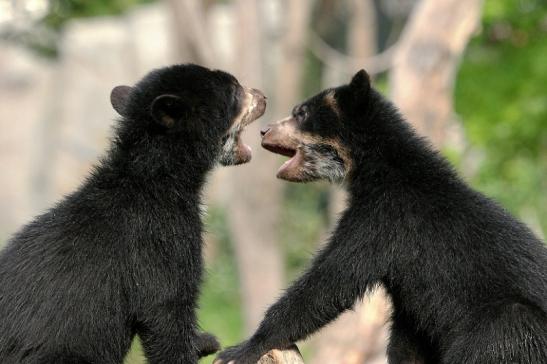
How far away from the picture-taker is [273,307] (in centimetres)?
591

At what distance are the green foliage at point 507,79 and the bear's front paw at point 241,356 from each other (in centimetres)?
868

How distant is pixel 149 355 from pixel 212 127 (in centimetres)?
141

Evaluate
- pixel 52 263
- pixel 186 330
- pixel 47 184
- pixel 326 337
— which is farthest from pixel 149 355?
pixel 47 184

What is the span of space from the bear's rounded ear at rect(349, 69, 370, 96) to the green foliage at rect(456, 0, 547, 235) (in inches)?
306

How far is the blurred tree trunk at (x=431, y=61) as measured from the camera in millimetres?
10062

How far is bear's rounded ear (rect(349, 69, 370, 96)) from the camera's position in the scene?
20.7 feet

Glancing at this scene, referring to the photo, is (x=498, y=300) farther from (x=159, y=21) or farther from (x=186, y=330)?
(x=159, y=21)

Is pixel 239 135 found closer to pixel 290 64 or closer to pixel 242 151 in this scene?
pixel 242 151

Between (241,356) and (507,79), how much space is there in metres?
9.88

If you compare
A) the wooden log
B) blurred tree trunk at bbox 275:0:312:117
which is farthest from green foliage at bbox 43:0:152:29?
the wooden log

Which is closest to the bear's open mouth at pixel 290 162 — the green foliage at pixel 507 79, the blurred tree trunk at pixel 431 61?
the blurred tree trunk at pixel 431 61

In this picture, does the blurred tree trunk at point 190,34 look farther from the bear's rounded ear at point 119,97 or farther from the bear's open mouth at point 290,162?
the bear's rounded ear at point 119,97

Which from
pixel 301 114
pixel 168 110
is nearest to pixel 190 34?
pixel 301 114

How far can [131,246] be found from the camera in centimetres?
569
